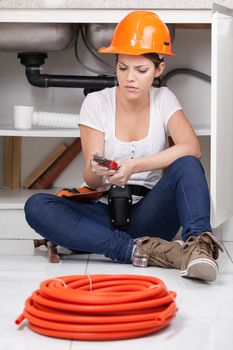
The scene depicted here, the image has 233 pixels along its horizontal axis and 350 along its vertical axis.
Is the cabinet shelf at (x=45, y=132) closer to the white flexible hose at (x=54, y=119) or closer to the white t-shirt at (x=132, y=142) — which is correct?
the white flexible hose at (x=54, y=119)

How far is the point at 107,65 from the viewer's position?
3559 mm

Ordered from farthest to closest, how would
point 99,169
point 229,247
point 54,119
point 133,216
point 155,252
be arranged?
point 54,119 → point 229,247 → point 133,216 → point 155,252 → point 99,169

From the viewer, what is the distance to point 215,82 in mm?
2768

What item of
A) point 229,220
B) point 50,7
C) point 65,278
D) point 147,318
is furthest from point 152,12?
point 147,318

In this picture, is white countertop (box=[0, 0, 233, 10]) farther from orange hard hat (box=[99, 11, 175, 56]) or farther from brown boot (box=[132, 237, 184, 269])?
brown boot (box=[132, 237, 184, 269])

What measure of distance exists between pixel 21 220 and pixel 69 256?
38cm

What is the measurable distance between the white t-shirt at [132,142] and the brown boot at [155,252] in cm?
24

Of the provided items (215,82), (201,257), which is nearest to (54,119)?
(215,82)

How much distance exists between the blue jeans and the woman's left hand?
135 millimetres

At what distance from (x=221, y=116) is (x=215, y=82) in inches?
6.6

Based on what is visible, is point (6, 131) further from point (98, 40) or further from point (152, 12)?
point (152, 12)

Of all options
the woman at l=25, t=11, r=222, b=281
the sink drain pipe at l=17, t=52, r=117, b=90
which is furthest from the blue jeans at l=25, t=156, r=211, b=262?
the sink drain pipe at l=17, t=52, r=117, b=90

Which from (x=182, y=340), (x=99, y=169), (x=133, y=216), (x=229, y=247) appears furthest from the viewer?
(x=229, y=247)

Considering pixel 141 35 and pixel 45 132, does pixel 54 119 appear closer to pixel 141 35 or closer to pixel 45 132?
pixel 45 132
